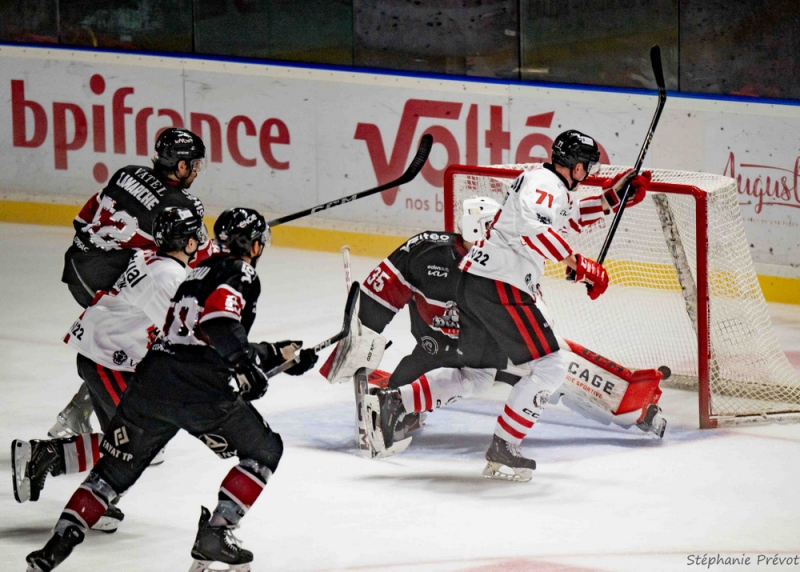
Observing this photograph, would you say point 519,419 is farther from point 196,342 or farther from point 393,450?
point 196,342

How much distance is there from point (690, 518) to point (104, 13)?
6.22 meters

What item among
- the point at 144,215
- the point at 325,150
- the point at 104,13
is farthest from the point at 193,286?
the point at 104,13

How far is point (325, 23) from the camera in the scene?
8.85 m

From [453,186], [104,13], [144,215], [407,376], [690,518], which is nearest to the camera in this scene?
[690,518]

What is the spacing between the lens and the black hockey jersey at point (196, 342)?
387 centimetres

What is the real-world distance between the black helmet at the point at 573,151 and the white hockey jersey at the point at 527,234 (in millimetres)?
60

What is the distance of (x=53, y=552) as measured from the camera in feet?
12.7

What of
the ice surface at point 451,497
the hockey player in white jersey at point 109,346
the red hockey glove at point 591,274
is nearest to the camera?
the ice surface at point 451,497

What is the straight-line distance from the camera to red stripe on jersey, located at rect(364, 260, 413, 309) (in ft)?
17.6

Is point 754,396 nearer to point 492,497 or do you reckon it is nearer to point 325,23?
point 492,497

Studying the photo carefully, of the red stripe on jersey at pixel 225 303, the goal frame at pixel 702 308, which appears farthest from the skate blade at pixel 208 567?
the goal frame at pixel 702 308

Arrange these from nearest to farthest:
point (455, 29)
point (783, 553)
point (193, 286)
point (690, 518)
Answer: point (193, 286) → point (783, 553) → point (690, 518) → point (455, 29)

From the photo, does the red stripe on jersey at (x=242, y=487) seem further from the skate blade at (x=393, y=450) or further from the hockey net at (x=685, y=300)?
the hockey net at (x=685, y=300)

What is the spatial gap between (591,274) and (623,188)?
0.40 metres
